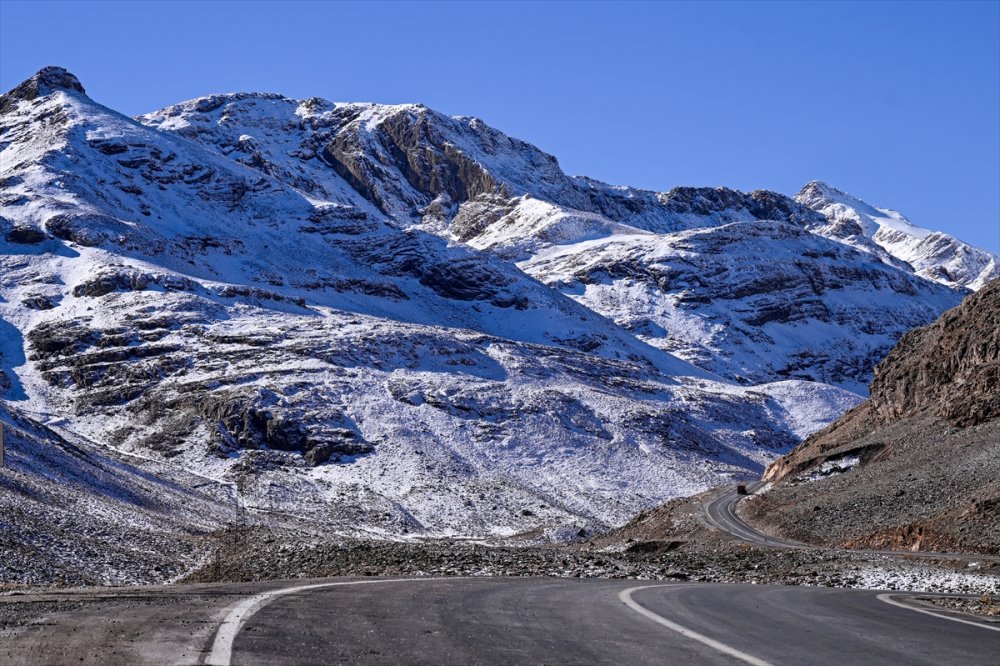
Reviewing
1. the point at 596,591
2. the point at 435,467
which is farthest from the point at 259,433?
the point at 596,591

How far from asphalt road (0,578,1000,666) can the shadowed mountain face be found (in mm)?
30628

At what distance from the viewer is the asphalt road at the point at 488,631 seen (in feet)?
40.5

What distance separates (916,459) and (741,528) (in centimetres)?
1019

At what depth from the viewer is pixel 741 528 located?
66312mm

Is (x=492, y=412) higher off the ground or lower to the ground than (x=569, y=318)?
lower

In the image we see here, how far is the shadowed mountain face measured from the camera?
5081 cm

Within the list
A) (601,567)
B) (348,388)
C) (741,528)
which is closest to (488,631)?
(601,567)

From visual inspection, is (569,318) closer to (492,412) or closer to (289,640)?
A: (492,412)

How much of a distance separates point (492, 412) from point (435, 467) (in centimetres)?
1929

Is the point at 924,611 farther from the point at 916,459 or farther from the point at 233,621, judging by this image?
the point at 916,459

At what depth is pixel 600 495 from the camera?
11069 cm

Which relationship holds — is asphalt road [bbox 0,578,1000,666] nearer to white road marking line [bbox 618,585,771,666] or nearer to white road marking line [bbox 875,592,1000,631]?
white road marking line [bbox 618,585,771,666]

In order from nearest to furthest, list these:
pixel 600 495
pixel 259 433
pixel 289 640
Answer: pixel 289 640 → pixel 600 495 → pixel 259 433

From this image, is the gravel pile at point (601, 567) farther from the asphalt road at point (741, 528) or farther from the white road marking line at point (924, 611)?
the asphalt road at point (741, 528)
